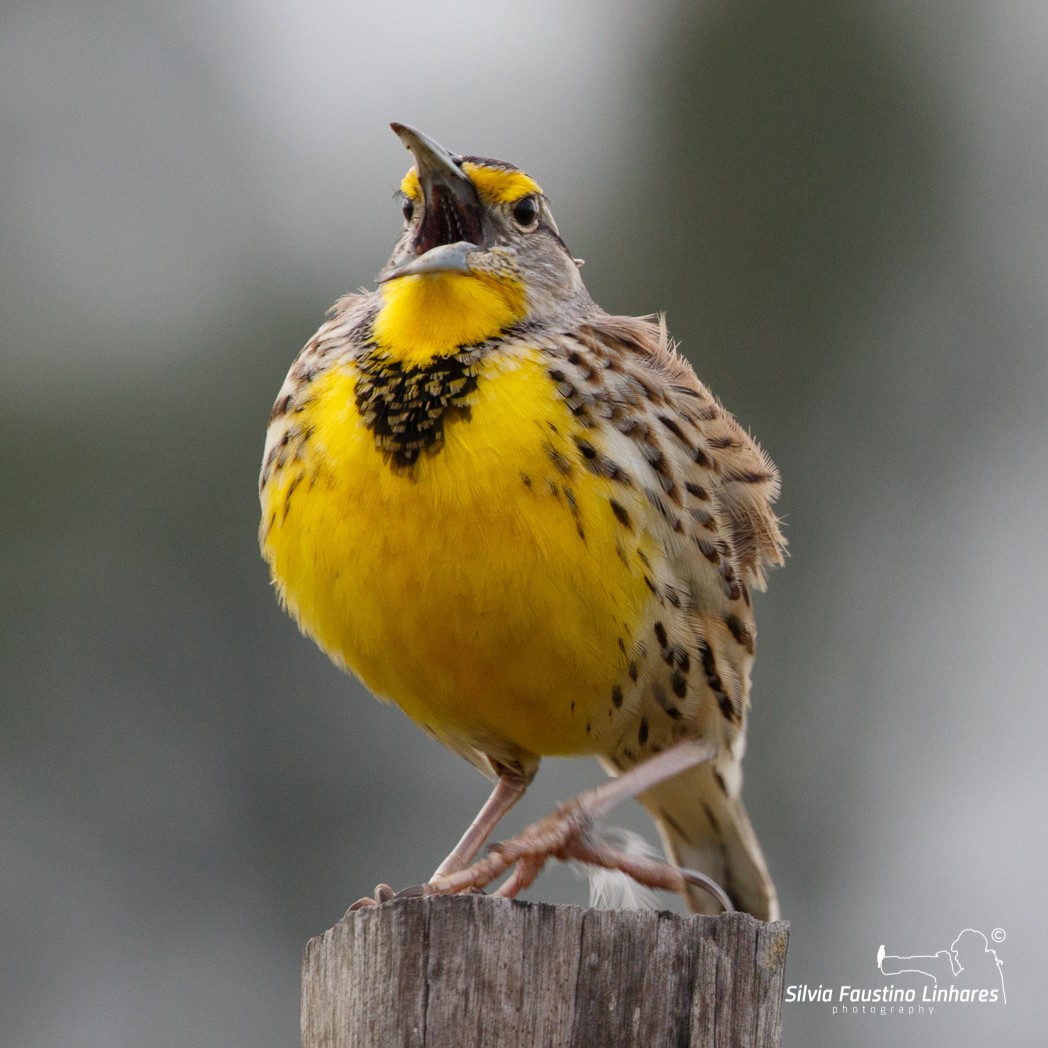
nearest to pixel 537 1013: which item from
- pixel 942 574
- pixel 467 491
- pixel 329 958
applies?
pixel 329 958

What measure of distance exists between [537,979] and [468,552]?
3.60ft

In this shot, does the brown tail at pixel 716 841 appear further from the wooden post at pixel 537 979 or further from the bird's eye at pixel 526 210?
the wooden post at pixel 537 979

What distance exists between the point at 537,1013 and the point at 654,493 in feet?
4.73

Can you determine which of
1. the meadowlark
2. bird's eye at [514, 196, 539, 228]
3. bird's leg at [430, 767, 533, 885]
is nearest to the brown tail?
bird's leg at [430, 767, 533, 885]

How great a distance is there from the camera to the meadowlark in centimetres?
382

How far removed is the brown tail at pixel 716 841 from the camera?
4.94 metres

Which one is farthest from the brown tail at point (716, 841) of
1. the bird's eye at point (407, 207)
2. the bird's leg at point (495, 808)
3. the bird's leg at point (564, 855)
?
the bird's eye at point (407, 207)

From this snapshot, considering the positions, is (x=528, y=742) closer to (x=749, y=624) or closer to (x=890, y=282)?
(x=749, y=624)

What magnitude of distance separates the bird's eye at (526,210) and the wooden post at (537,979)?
1.91 meters

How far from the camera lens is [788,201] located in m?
11.0

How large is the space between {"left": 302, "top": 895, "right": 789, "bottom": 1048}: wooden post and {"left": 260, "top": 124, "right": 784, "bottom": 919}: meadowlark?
100 centimetres

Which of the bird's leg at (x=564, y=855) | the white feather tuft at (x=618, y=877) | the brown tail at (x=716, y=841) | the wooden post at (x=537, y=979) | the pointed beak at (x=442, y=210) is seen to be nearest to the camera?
the wooden post at (x=537, y=979)

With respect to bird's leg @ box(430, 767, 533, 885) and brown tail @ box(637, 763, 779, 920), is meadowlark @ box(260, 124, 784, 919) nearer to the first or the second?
bird's leg @ box(430, 767, 533, 885)

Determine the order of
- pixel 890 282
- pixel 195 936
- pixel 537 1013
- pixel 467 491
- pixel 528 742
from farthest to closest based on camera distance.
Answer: pixel 890 282 → pixel 195 936 → pixel 528 742 → pixel 467 491 → pixel 537 1013
